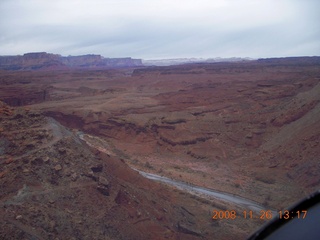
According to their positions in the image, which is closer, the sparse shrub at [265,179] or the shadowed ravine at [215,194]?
the shadowed ravine at [215,194]

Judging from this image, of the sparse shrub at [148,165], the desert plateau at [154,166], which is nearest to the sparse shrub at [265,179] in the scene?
the desert plateau at [154,166]

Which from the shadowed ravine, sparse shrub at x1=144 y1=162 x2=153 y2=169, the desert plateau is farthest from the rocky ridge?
sparse shrub at x1=144 y1=162 x2=153 y2=169

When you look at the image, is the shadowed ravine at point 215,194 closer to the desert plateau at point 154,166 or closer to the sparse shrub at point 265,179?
the desert plateau at point 154,166

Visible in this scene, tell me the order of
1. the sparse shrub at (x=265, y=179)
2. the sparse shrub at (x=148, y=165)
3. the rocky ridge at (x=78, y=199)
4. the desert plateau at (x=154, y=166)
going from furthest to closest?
the sparse shrub at (x=148, y=165)
the sparse shrub at (x=265, y=179)
the desert plateau at (x=154, y=166)
the rocky ridge at (x=78, y=199)

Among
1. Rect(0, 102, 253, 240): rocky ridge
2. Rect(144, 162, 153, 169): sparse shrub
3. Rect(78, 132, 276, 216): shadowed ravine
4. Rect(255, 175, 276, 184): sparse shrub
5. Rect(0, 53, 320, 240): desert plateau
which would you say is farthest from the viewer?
Rect(144, 162, 153, 169): sparse shrub

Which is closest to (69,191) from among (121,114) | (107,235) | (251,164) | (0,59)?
(107,235)

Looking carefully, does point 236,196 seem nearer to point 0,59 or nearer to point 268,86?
point 268,86

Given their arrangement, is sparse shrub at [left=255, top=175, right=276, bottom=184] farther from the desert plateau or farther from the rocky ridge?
the rocky ridge

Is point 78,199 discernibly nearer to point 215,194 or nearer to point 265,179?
point 215,194
